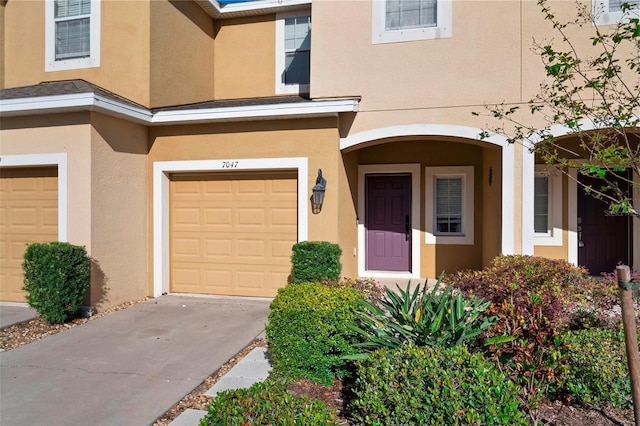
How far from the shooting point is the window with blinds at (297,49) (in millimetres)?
9859

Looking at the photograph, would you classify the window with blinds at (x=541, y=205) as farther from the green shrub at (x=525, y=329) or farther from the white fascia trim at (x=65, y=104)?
the white fascia trim at (x=65, y=104)

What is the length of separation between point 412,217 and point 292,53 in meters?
4.61

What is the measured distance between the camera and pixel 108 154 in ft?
24.1

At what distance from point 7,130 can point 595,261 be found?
11.5 meters

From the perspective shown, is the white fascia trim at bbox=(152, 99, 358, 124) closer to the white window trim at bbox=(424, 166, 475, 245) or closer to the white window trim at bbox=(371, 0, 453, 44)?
the white window trim at bbox=(371, 0, 453, 44)

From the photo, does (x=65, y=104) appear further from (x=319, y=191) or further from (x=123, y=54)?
(x=319, y=191)

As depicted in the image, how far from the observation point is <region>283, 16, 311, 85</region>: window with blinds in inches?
388

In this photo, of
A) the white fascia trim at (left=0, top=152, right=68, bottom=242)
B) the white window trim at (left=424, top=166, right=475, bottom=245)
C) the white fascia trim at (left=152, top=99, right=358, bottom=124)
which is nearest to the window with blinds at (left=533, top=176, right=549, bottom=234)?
the white window trim at (left=424, top=166, right=475, bottom=245)

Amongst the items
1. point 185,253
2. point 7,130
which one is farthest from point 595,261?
point 7,130

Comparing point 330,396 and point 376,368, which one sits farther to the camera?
point 330,396

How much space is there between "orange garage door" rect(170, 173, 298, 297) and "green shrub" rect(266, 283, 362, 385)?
3.62 m

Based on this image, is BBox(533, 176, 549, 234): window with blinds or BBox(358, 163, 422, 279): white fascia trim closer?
BBox(533, 176, 549, 234): window with blinds

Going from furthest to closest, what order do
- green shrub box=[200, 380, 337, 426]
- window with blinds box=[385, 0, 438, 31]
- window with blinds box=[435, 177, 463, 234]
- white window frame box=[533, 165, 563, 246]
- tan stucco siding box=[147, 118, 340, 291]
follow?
window with blinds box=[435, 177, 463, 234]
white window frame box=[533, 165, 563, 246]
tan stucco siding box=[147, 118, 340, 291]
window with blinds box=[385, 0, 438, 31]
green shrub box=[200, 380, 337, 426]

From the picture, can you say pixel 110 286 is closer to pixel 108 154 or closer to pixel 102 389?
pixel 108 154
